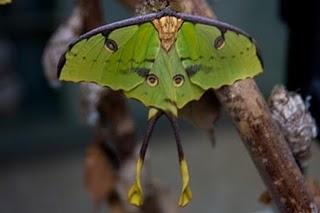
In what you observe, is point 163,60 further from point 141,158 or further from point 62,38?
point 62,38

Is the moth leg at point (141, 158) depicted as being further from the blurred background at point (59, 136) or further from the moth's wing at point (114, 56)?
the blurred background at point (59, 136)

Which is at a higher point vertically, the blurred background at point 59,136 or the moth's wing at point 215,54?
the moth's wing at point 215,54

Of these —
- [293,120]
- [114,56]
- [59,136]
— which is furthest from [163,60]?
[59,136]

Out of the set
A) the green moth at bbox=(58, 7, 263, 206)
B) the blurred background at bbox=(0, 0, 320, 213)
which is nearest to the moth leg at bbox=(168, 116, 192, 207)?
the green moth at bbox=(58, 7, 263, 206)

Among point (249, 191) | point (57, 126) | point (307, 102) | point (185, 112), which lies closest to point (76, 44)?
point (185, 112)

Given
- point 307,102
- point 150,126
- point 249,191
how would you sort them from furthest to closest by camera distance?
point 249,191
point 307,102
point 150,126

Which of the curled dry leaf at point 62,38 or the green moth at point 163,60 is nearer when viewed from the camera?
the green moth at point 163,60

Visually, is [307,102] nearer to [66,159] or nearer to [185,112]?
[185,112]

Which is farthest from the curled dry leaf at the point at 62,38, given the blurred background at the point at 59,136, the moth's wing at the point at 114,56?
the blurred background at the point at 59,136
